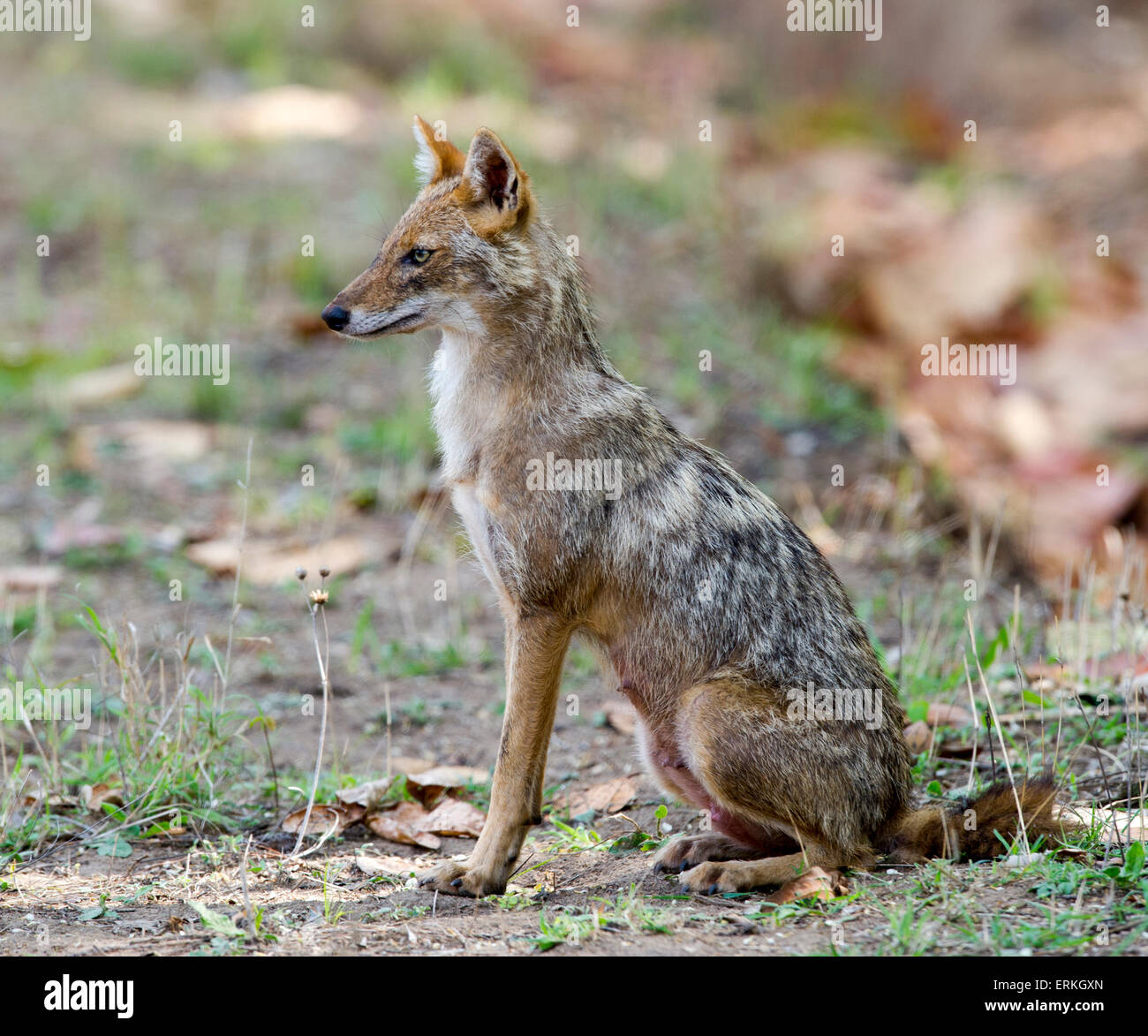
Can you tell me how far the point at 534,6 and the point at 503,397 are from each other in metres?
15.8

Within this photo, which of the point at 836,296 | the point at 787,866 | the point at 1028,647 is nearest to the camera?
the point at 787,866

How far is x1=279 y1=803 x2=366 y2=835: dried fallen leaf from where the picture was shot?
17.7 feet

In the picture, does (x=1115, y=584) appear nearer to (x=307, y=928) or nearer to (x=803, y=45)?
(x=307, y=928)

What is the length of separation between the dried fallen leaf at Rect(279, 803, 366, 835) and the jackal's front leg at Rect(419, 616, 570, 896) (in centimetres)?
72

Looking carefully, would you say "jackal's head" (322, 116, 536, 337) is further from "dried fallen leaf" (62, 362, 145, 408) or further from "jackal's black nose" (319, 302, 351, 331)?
"dried fallen leaf" (62, 362, 145, 408)

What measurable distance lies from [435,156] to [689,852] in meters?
3.00

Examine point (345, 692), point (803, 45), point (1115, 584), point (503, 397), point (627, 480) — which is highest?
point (803, 45)

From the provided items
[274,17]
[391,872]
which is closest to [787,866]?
[391,872]

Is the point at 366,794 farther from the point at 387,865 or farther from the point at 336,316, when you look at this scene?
the point at 336,316

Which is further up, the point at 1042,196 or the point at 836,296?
the point at 1042,196

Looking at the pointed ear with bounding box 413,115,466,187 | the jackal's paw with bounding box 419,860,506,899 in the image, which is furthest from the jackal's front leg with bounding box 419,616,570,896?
the pointed ear with bounding box 413,115,466,187

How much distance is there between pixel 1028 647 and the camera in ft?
22.9

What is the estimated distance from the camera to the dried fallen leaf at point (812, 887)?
4.46 meters

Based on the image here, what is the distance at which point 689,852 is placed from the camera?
5.02 metres
